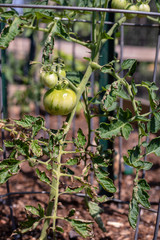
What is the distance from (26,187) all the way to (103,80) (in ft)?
2.52

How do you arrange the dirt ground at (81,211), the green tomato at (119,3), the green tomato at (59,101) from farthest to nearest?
the dirt ground at (81,211) → the green tomato at (119,3) → the green tomato at (59,101)

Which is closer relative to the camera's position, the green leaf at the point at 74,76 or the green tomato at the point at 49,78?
the green tomato at the point at 49,78

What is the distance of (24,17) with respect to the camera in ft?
2.95

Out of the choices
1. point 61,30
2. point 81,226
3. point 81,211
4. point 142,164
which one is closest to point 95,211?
point 81,226

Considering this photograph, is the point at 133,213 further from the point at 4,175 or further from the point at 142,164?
the point at 4,175

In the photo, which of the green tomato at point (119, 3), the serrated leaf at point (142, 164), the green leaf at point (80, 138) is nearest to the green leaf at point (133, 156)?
the serrated leaf at point (142, 164)

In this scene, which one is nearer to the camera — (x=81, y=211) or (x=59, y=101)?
(x=59, y=101)

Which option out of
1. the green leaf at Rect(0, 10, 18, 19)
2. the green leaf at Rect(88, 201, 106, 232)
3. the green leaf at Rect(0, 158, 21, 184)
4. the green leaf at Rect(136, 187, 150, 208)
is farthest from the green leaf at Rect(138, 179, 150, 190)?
the green leaf at Rect(0, 10, 18, 19)

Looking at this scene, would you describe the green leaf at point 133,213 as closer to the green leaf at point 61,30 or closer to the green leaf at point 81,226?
the green leaf at point 81,226

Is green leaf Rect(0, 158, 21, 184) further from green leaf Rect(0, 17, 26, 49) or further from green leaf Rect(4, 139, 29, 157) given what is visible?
green leaf Rect(0, 17, 26, 49)

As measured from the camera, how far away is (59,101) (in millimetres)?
793

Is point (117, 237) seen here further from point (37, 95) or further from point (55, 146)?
point (37, 95)

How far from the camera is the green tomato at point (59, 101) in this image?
0.79 m

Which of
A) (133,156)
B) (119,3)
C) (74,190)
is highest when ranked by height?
(119,3)
